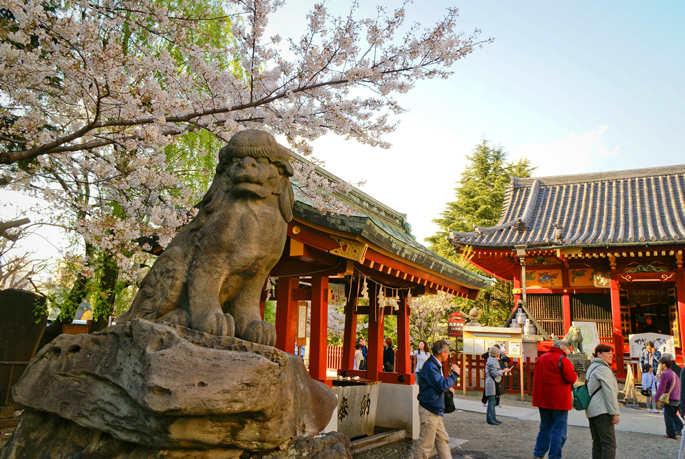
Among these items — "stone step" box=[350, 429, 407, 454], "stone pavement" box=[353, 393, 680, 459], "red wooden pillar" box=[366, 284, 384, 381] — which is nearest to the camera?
"stone step" box=[350, 429, 407, 454]

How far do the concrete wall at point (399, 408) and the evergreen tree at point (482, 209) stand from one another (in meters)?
14.7

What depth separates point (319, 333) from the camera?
617 centimetres

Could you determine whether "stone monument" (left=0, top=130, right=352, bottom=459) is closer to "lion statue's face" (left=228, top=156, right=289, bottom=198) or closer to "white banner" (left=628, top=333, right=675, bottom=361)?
"lion statue's face" (left=228, top=156, right=289, bottom=198)

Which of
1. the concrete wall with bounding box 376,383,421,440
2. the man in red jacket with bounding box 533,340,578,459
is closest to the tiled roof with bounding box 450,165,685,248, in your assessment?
the concrete wall with bounding box 376,383,421,440

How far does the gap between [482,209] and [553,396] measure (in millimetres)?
22008

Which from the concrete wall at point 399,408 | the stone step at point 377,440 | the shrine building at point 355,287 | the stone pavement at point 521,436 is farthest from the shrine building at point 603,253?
the stone step at point 377,440

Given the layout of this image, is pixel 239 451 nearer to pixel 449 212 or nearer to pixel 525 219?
pixel 525 219

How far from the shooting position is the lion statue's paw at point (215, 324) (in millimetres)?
2678

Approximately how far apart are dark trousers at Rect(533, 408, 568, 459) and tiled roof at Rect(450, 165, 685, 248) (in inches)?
354

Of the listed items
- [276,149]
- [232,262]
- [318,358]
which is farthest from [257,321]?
[318,358]

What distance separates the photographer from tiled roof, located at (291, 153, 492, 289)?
5.41m

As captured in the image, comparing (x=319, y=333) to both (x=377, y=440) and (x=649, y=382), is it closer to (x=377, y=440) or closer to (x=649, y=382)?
(x=377, y=440)

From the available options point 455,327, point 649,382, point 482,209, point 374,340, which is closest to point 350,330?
point 374,340

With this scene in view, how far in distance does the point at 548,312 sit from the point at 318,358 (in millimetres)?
11620
